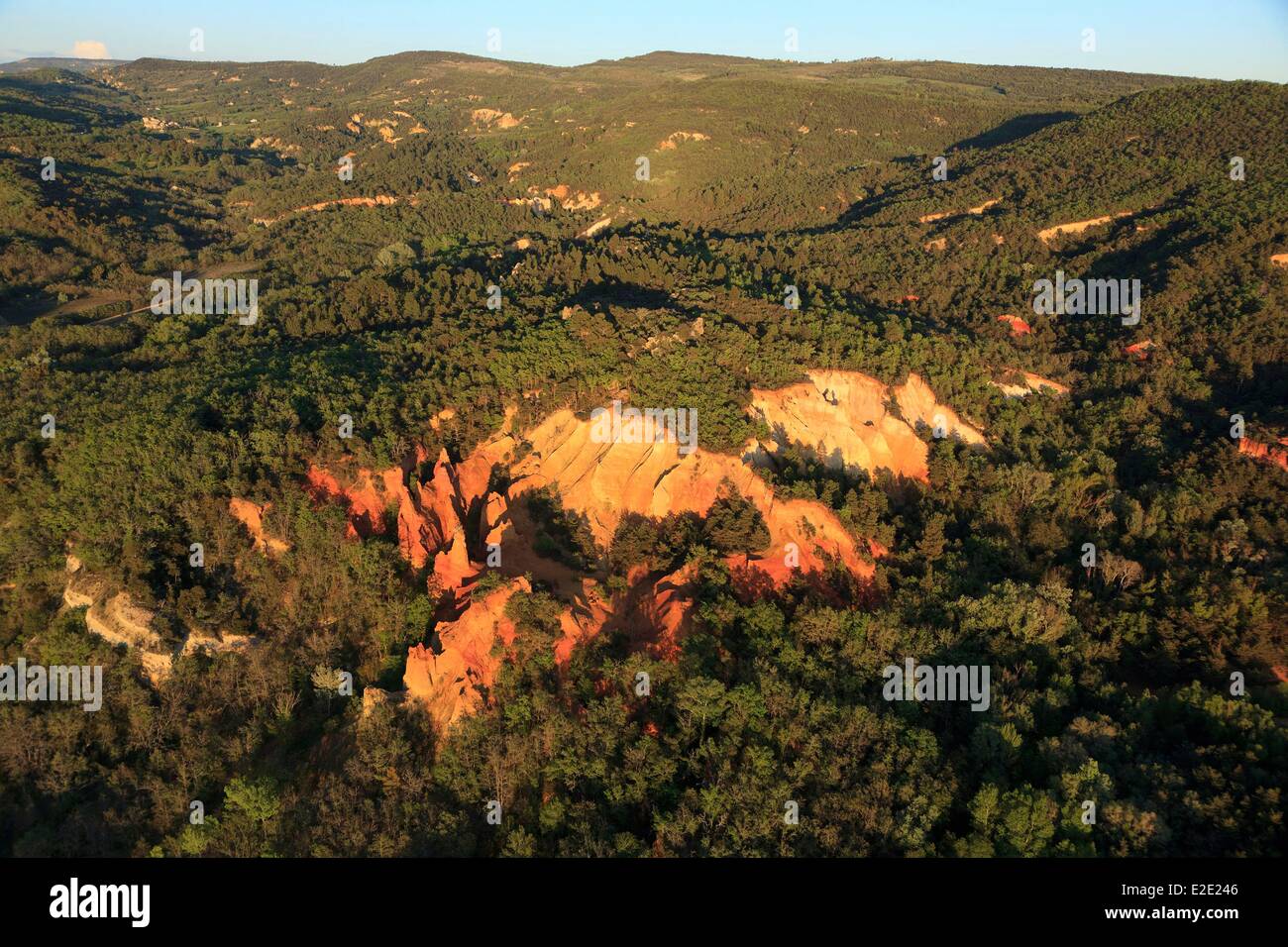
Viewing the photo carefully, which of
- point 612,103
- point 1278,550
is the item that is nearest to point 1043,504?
point 1278,550

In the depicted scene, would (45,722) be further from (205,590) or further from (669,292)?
(669,292)

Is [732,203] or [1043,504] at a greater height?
[732,203]

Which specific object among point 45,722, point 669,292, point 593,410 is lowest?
point 45,722

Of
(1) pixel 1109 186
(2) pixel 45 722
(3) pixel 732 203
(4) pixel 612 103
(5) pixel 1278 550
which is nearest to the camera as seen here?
(2) pixel 45 722

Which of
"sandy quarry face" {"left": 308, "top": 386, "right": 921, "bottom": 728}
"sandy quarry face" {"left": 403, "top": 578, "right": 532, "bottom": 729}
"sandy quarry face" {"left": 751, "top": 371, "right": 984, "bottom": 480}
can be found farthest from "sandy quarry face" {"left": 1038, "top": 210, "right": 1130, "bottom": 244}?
"sandy quarry face" {"left": 403, "top": 578, "right": 532, "bottom": 729}

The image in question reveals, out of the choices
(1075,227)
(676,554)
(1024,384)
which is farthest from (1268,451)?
(1075,227)

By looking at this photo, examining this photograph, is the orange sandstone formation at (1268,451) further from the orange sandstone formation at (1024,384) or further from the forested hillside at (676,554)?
the orange sandstone formation at (1024,384)

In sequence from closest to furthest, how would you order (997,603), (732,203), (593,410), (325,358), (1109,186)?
(997,603), (593,410), (325,358), (1109,186), (732,203)

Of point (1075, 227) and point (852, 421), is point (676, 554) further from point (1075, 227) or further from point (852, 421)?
point (1075, 227)
